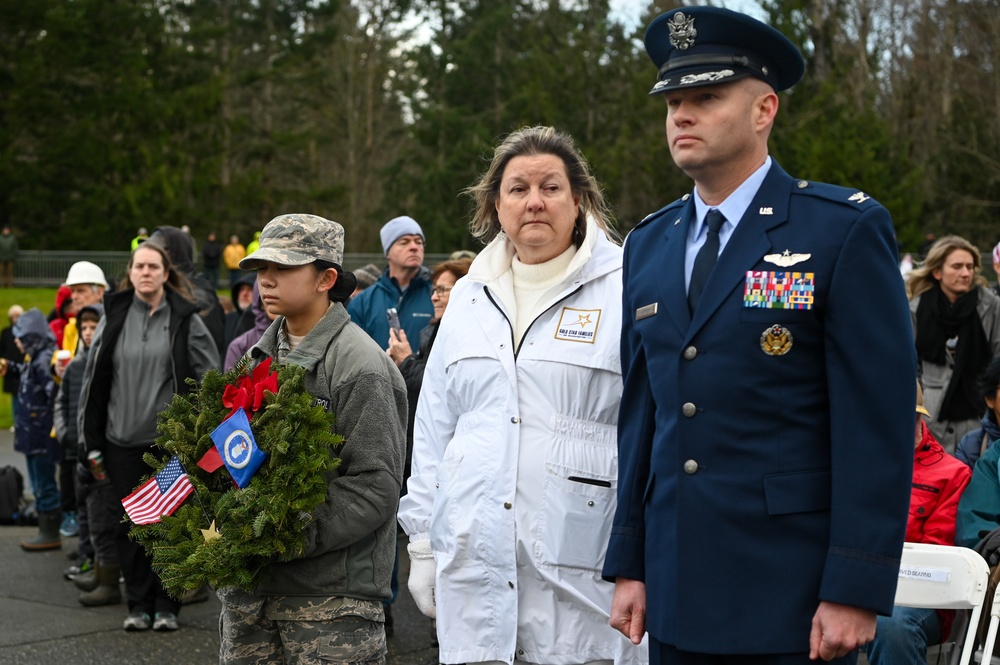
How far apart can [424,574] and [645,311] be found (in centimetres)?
129

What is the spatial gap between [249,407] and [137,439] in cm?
345

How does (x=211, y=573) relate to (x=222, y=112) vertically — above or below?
below

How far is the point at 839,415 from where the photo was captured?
260 cm

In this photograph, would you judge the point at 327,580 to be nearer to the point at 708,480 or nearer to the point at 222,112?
the point at 708,480

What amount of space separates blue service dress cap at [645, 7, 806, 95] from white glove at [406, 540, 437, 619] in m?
→ 1.62

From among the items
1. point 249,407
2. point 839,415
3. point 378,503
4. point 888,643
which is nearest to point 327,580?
point 378,503

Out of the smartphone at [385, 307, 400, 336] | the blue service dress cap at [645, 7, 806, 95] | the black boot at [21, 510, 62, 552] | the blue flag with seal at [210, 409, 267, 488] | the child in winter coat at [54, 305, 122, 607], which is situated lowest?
the black boot at [21, 510, 62, 552]

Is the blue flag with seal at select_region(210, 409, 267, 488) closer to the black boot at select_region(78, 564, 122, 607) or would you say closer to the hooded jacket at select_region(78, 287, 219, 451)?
the hooded jacket at select_region(78, 287, 219, 451)

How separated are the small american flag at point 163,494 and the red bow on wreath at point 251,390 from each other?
258 mm

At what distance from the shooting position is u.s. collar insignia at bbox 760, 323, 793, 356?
105 inches

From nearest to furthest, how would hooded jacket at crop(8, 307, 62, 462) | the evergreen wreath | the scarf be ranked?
the evergreen wreath, the scarf, hooded jacket at crop(8, 307, 62, 462)

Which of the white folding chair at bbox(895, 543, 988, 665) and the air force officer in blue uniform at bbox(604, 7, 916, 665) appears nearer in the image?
A: the air force officer in blue uniform at bbox(604, 7, 916, 665)

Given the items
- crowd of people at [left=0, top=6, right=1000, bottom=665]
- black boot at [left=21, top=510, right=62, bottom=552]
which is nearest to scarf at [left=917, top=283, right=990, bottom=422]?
crowd of people at [left=0, top=6, right=1000, bottom=665]

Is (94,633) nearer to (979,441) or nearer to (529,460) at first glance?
(529,460)
